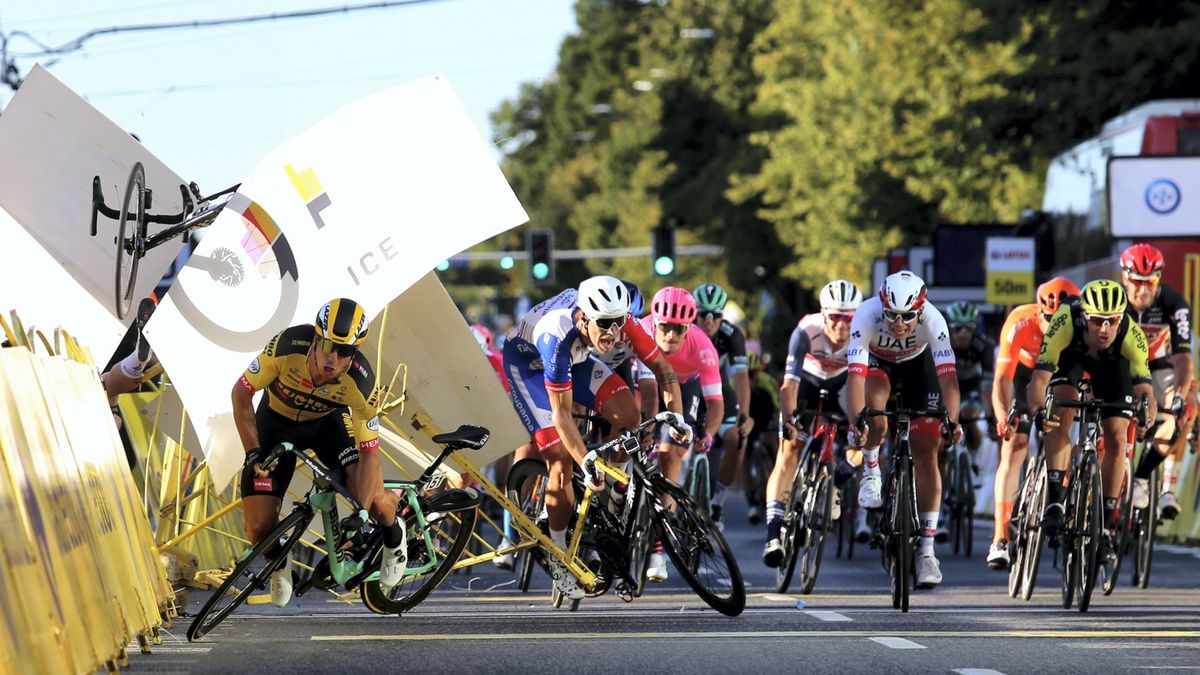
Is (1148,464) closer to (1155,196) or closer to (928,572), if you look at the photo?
(928,572)

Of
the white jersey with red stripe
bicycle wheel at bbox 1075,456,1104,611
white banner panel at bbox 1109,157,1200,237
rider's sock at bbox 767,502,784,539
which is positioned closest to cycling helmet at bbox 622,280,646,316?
the white jersey with red stripe

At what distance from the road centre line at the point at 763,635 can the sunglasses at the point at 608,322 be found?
73.5 inches

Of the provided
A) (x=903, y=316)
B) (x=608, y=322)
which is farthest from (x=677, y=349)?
(x=608, y=322)

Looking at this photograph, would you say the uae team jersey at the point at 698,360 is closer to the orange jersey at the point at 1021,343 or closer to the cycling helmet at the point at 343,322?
the orange jersey at the point at 1021,343

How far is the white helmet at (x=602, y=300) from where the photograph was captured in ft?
41.1

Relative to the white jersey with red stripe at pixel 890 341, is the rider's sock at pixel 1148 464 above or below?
below

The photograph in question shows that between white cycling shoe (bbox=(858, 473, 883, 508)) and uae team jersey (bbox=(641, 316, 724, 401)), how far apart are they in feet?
3.68

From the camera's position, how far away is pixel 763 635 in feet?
37.2

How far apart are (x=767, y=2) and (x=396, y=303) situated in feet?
202

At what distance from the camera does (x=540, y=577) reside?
1634 cm

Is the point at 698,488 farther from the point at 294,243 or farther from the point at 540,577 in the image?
the point at 294,243

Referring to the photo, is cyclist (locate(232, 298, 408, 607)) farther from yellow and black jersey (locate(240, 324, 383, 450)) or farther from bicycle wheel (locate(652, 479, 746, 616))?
bicycle wheel (locate(652, 479, 746, 616))

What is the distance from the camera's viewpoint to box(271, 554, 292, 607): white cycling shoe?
11102 millimetres

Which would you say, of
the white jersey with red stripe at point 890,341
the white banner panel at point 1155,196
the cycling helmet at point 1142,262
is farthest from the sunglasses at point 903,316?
the white banner panel at point 1155,196
